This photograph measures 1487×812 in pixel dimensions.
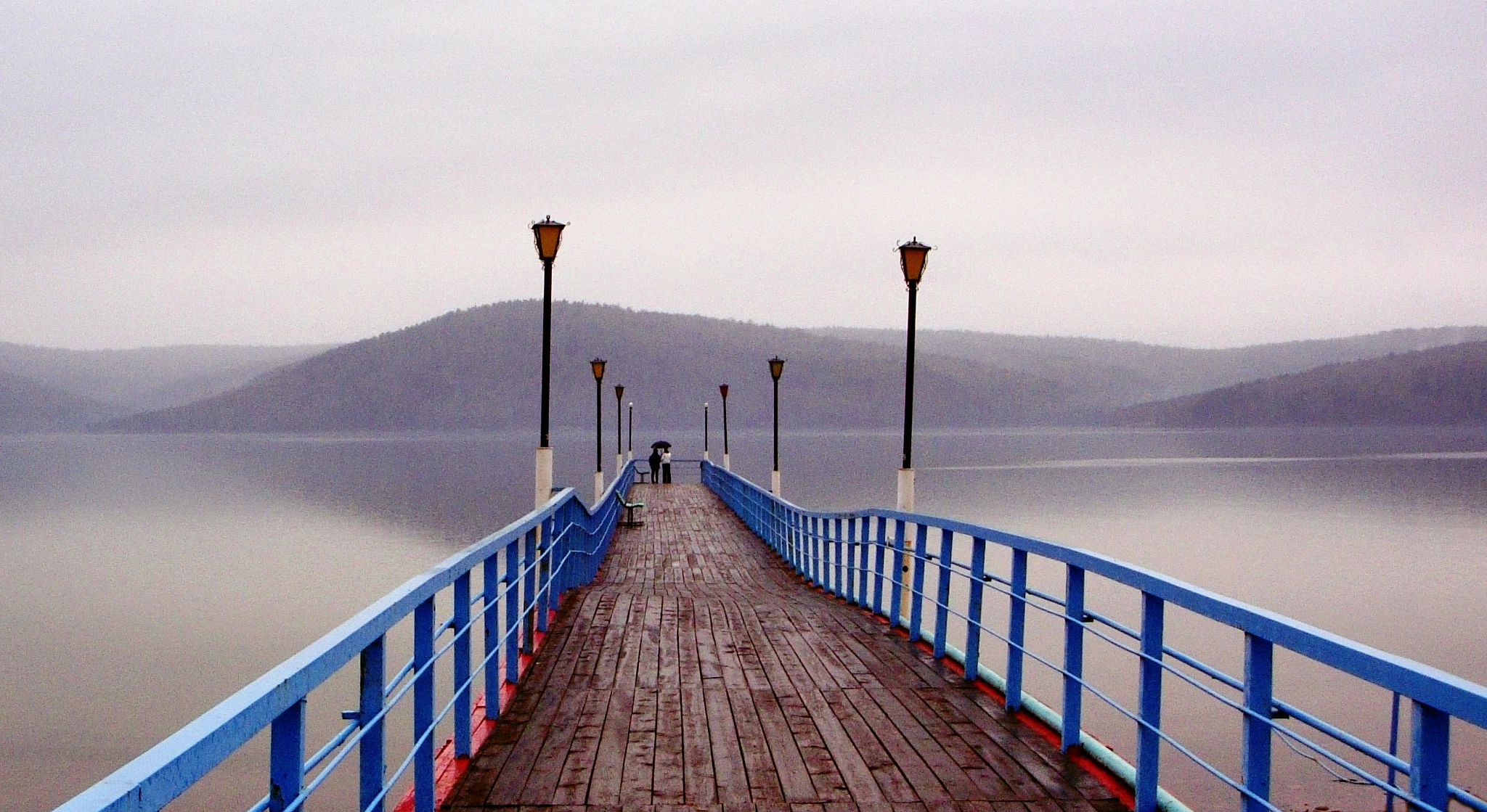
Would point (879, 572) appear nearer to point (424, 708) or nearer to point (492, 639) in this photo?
point (492, 639)

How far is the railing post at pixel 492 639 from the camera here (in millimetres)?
6562

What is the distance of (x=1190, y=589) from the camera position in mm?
4508

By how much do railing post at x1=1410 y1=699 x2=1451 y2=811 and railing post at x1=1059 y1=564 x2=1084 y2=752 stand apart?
2.69m

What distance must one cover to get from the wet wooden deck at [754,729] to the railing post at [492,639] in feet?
0.40

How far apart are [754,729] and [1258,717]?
2.94 meters

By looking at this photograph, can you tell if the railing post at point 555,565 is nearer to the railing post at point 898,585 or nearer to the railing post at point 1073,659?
the railing post at point 898,585

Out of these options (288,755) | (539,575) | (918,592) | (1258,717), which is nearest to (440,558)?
(539,575)

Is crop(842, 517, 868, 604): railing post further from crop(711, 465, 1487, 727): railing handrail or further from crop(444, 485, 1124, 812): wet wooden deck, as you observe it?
crop(711, 465, 1487, 727): railing handrail

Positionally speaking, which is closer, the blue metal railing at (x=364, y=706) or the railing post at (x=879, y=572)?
the blue metal railing at (x=364, y=706)

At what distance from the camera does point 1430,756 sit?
303 cm

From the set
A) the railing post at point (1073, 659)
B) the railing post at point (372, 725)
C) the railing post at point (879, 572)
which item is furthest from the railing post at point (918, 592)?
the railing post at point (372, 725)

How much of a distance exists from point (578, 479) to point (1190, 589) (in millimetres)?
98232

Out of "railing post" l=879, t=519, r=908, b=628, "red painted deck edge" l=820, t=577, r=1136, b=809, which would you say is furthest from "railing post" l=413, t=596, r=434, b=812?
"railing post" l=879, t=519, r=908, b=628

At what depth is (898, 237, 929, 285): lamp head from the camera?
1312 centimetres
